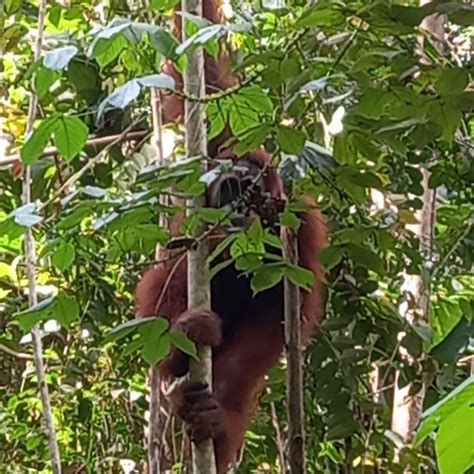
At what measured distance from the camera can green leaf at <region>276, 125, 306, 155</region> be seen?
969 millimetres

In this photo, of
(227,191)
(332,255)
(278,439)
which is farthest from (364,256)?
(278,439)

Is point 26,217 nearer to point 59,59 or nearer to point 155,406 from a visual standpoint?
point 59,59

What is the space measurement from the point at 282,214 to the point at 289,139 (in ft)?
0.60

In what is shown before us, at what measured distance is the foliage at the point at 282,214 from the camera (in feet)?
3.22

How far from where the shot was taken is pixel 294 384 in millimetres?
1262

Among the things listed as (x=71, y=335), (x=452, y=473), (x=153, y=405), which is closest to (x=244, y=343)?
(x=71, y=335)

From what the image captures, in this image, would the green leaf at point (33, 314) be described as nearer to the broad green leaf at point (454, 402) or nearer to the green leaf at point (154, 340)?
the green leaf at point (154, 340)

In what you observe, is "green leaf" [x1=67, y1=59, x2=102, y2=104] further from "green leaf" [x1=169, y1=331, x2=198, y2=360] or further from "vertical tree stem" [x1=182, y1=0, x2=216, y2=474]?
"green leaf" [x1=169, y1=331, x2=198, y2=360]

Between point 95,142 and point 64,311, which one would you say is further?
point 95,142

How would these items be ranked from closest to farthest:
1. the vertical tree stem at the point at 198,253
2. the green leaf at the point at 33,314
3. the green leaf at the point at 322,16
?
the green leaf at the point at 322,16
the green leaf at the point at 33,314
the vertical tree stem at the point at 198,253

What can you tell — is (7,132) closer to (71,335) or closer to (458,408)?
(71,335)

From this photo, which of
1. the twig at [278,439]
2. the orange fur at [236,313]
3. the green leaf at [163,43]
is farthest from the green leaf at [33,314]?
the twig at [278,439]

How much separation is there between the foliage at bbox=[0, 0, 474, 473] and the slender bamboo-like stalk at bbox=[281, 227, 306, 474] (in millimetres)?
74

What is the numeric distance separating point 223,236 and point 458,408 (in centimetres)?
88
